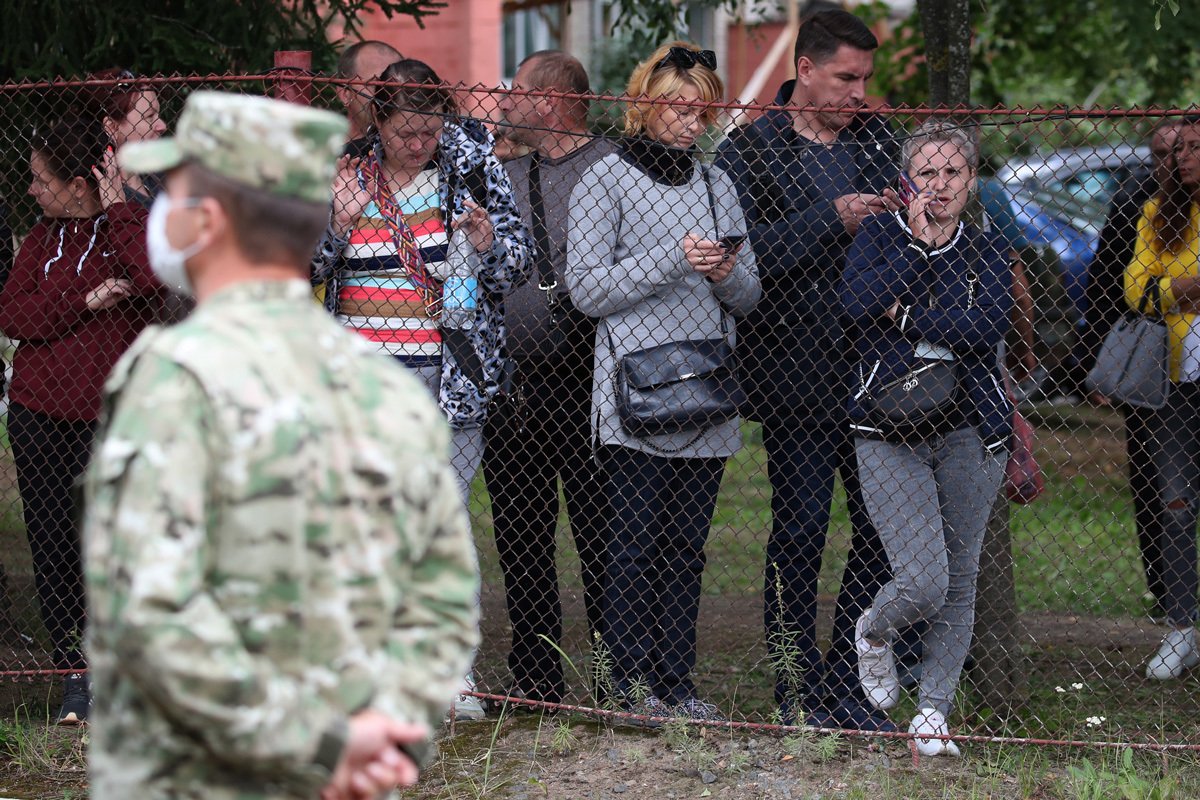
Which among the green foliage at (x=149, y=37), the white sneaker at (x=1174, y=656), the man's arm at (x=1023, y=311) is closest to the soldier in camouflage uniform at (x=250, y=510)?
the man's arm at (x=1023, y=311)

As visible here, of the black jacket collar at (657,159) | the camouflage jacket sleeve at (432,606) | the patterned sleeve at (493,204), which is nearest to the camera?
the camouflage jacket sleeve at (432,606)

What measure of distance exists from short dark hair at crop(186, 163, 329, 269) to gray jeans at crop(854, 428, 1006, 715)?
2.75 m

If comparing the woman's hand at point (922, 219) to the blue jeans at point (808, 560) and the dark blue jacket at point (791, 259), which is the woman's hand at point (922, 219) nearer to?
the dark blue jacket at point (791, 259)

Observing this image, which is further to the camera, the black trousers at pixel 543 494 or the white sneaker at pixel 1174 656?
the white sneaker at pixel 1174 656

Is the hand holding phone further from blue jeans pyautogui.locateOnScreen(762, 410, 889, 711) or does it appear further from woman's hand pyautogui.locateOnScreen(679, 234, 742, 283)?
blue jeans pyautogui.locateOnScreen(762, 410, 889, 711)

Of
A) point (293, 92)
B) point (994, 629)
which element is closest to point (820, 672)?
point (994, 629)

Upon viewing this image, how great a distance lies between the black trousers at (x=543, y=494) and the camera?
4.54 metres

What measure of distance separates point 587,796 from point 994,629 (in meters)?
1.55

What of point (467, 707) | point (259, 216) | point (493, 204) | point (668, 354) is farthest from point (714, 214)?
point (259, 216)

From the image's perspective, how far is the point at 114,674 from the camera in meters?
1.80

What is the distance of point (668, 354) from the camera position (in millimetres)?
4293

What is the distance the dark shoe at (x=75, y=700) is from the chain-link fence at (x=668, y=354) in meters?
0.08

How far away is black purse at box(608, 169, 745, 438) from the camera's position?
14.0ft

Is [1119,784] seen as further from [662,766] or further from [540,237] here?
[540,237]
